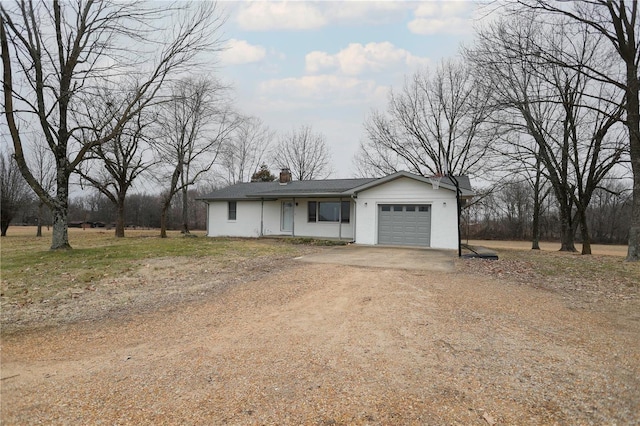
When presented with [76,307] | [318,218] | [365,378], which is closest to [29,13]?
[76,307]

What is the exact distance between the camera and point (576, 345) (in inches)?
166

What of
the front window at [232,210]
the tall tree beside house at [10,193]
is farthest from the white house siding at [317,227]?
the tall tree beside house at [10,193]

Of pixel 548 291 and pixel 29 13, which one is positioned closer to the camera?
pixel 548 291

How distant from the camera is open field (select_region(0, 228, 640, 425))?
292 centimetres

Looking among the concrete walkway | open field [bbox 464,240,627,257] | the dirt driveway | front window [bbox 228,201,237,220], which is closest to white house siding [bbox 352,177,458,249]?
the concrete walkway

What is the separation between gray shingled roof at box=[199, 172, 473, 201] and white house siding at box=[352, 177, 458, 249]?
0.40m

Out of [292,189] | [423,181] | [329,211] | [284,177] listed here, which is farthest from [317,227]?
[423,181]

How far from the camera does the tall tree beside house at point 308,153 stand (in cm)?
4144

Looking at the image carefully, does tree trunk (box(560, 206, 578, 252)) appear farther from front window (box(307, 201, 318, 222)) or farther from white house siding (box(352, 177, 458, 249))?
front window (box(307, 201, 318, 222))

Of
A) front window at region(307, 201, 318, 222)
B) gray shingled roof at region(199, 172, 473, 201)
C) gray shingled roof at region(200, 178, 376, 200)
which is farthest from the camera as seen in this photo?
front window at region(307, 201, 318, 222)

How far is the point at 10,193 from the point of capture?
91.5 feet

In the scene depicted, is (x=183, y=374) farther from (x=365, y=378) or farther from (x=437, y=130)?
(x=437, y=130)

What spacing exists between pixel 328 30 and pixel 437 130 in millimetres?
17408

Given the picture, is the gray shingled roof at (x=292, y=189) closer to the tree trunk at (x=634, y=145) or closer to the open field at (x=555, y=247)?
the tree trunk at (x=634, y=145)
